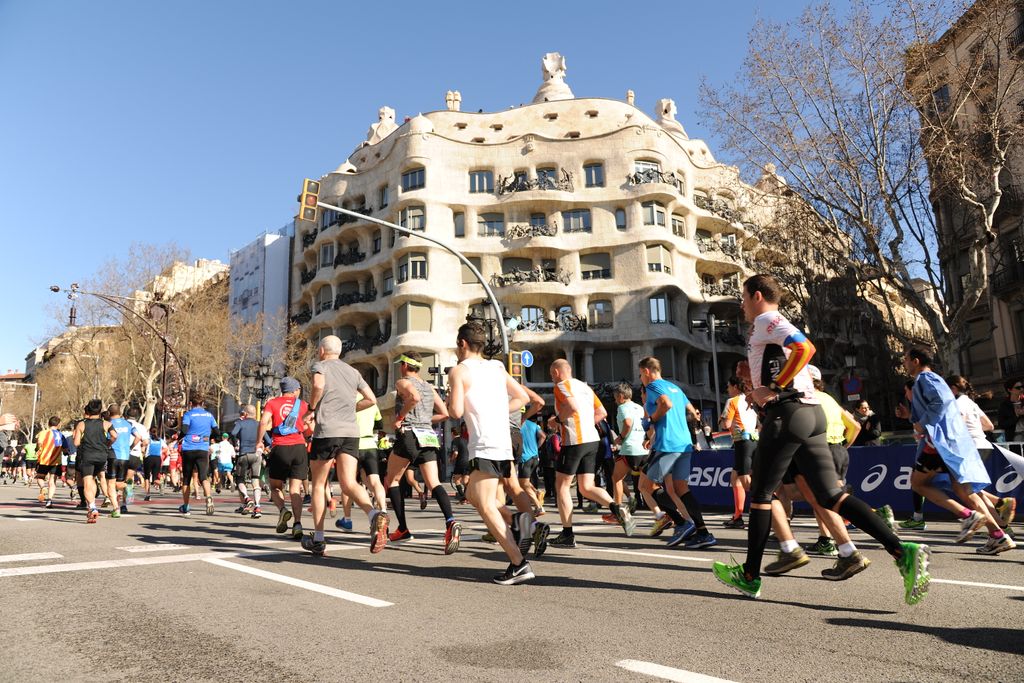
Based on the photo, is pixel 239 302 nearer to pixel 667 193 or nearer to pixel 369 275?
pixel 369 275

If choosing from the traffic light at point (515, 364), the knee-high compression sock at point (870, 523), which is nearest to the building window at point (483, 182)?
the traffic light at point (515, 364)

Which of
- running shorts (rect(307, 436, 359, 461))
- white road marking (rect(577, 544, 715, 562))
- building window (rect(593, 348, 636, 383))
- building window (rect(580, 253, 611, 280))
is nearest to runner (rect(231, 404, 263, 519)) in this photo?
running shorts (rect(307, 436, 359, 461))

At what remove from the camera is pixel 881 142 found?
2042 centimetres

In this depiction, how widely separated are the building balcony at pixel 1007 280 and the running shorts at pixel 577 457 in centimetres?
2822

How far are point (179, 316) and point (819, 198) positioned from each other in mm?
34847

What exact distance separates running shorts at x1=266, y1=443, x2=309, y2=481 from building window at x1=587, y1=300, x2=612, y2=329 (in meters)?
34.0

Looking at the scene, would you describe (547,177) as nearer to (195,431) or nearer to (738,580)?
(195,431)

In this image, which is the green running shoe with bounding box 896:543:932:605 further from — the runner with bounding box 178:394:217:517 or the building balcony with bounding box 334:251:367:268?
the building balcony with bounding box 334:251:367:268

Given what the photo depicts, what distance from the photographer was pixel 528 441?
1155 centimetres

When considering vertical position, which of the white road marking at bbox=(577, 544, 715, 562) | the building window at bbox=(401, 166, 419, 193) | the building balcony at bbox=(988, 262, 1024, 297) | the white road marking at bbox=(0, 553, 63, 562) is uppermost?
the building window at bbox=(401, 166, 419, 193)

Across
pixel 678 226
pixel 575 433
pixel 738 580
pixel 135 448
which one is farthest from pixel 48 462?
pixel 678 226

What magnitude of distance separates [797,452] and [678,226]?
137ft

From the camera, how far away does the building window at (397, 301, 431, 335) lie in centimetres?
4197

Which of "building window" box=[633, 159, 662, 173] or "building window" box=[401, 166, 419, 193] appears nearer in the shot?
"building window" box=[633, 159, 662, 173]
